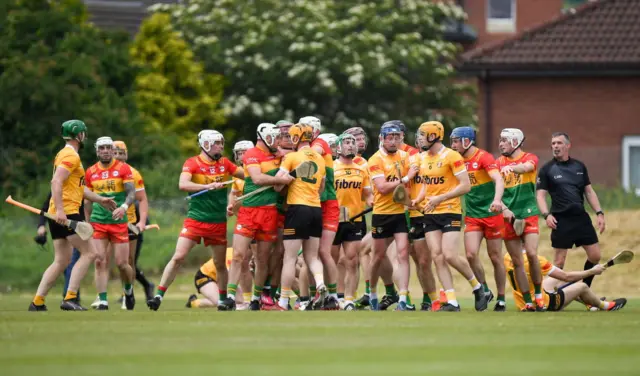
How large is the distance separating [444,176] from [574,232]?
2.47 m

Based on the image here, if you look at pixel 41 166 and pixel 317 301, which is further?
pixel 41 166

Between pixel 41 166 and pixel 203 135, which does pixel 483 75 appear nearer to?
pixel 41 166

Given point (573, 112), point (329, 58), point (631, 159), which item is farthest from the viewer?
point (329, 58)

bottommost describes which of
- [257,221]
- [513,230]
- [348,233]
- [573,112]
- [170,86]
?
[348,233]

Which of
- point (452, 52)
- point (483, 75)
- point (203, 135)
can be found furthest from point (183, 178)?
point (452, 52)

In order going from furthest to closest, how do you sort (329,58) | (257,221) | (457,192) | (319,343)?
(329,58), (257,221), (457,192), (319,343)

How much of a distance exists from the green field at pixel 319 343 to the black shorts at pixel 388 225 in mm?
1942

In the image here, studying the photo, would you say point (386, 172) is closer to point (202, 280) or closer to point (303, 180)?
point (303, 180)

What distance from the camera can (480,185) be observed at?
63.2 ft

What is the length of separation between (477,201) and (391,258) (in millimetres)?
2463

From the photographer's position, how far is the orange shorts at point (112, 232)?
2055 centimetres

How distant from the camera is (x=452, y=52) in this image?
51125 millimetres

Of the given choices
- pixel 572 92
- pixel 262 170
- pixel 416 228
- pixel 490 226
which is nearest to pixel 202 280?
pixel 262 170

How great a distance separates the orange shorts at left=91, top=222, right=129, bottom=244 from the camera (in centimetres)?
2055
